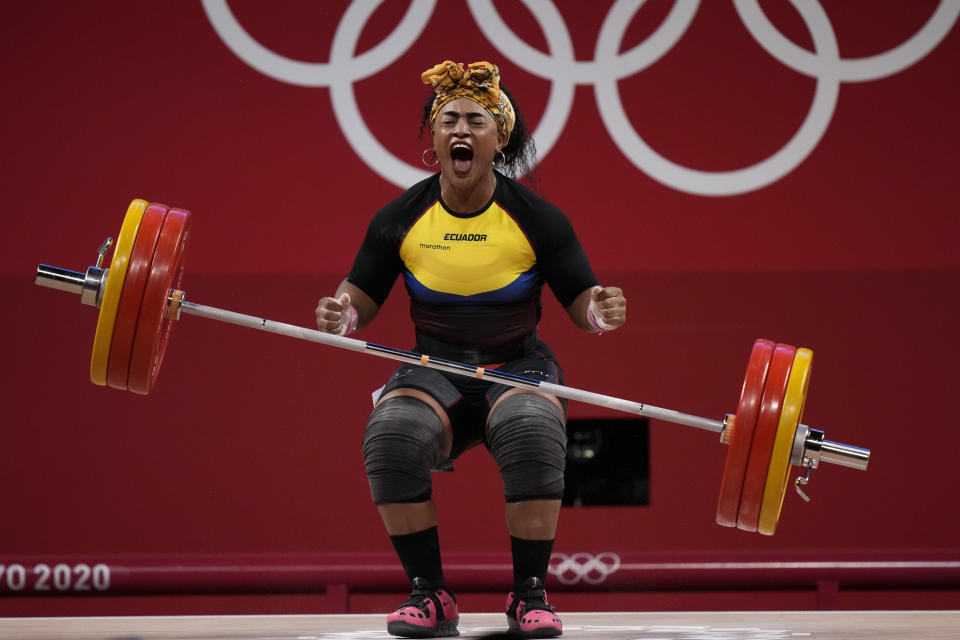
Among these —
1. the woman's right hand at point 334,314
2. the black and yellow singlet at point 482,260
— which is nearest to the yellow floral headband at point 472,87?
the black and yellow singlet at point 482,260

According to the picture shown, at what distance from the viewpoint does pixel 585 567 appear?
3096 millimetres

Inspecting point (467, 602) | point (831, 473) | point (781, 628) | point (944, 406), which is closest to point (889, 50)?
point (944, 406)

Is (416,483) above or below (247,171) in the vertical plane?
Answer: below

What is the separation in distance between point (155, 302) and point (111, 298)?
7 centimetres

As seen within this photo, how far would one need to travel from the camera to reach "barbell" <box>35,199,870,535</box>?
1675 millimetres

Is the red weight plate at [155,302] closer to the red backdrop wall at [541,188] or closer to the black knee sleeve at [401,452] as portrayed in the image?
the black knee sleeve at [401,452]

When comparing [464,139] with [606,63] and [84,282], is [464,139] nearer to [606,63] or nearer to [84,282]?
[84,282]

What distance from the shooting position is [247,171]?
3172 millimetres

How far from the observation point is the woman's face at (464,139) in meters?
1.99

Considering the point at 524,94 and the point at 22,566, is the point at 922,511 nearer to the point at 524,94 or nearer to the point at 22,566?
the point at 524,94

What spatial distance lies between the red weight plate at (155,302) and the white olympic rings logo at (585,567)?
167 centimetres

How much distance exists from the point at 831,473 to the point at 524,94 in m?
1.52

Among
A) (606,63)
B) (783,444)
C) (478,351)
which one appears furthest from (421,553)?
(606,63)

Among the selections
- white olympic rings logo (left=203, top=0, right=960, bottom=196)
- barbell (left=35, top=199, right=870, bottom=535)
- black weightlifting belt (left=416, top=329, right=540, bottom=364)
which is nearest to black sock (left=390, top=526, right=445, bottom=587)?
black weightlifting belt (left=416, top=329, right=540, bottom=364)
